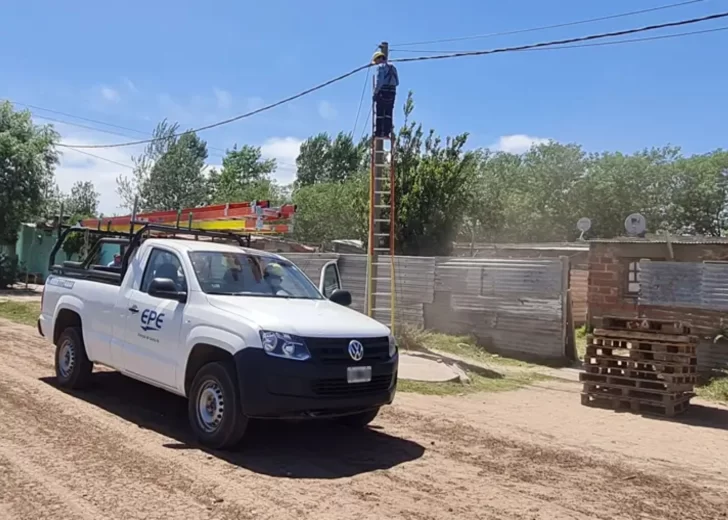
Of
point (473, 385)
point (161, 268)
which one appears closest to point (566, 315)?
point (473, 385)

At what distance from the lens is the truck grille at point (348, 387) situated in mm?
5840

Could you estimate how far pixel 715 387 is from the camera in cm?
1089

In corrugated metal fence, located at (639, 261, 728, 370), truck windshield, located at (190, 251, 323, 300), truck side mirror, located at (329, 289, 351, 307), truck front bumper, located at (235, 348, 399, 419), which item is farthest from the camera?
corrugated metal fence, located at (639, 261, 728, 370)

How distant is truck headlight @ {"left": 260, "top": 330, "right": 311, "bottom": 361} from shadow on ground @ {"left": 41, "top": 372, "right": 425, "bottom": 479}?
0.92 m

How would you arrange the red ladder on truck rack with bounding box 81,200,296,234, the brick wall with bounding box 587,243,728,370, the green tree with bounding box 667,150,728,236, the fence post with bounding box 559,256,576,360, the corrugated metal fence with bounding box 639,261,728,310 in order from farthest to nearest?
the green tree with bounding box 667,150,728,236, the red ladder on truck rack with bounding box 81,200,296,234, the fence post with bounding box 559,256,576,360, the brick wall with bounding box 587,243,728,370, the corrugated metal fence with bounding box 639,261,728,310

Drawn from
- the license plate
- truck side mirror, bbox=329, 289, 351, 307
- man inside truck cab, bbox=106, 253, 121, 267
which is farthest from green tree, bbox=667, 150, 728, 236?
the license plate

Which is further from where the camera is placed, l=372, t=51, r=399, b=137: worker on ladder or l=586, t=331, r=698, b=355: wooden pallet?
l=372, t=51, r=399, b=137: worker on ladder

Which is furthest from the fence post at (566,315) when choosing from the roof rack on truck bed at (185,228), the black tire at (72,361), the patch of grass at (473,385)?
the black tire at (72,361)

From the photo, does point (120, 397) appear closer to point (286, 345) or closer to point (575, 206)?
point (286, 345)

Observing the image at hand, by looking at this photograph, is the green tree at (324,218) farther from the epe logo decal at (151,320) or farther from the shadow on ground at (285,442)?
the epe logo decal at (151,320)

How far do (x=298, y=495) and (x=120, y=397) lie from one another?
3.91 m

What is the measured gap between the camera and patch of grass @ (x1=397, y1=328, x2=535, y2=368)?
44.7 ft

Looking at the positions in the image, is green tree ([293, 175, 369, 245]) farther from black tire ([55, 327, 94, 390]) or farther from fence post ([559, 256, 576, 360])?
black tire ([55, 327, 94, 390])

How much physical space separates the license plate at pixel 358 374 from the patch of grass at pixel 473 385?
3602mm
